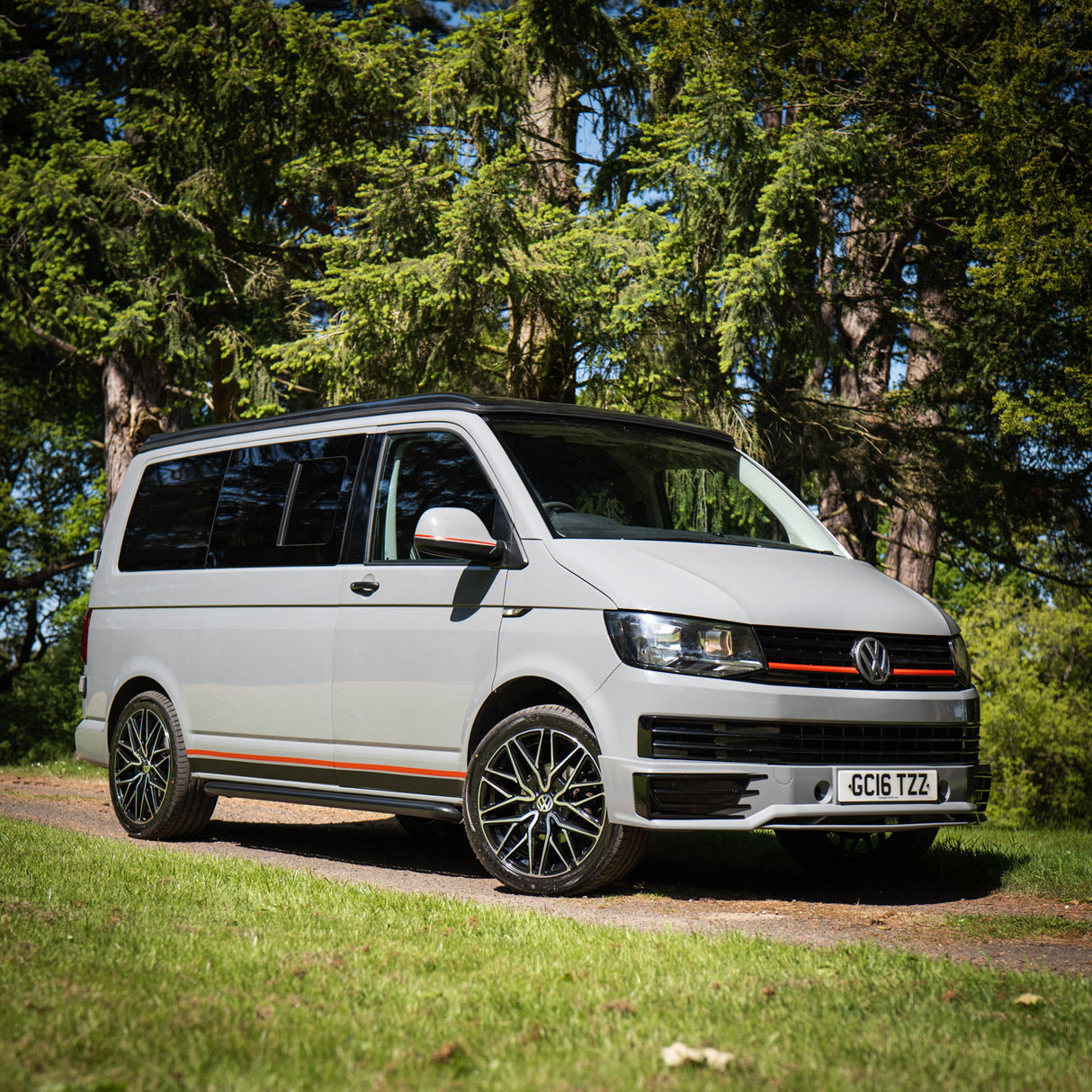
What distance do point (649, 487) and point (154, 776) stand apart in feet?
12.1

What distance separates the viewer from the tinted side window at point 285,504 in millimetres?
7309

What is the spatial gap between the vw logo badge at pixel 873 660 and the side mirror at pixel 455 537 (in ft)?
5.53

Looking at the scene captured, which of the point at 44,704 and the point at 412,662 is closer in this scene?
the point at 412,662

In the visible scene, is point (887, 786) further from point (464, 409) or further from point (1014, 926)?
point (464, 409)

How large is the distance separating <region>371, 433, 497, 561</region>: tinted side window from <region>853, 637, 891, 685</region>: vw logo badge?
1.90 metres

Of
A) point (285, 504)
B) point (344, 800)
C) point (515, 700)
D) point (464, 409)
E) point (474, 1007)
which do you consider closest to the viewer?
point (474, 1007)

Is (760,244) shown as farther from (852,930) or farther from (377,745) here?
(852,930)

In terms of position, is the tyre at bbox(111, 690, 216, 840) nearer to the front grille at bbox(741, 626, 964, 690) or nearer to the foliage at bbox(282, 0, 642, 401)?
the front grille at bbox(741, 626, 964, 690)

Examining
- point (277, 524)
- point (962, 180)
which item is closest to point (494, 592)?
point (277, 524)

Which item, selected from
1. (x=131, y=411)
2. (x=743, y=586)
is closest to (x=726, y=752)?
(x=743, y=586)

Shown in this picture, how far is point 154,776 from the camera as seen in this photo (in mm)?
8320

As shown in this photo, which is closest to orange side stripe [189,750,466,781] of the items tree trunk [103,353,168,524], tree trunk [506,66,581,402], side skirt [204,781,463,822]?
side skirt [204,781,463,822]

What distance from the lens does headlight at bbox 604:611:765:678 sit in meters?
5.68

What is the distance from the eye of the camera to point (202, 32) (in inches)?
595
